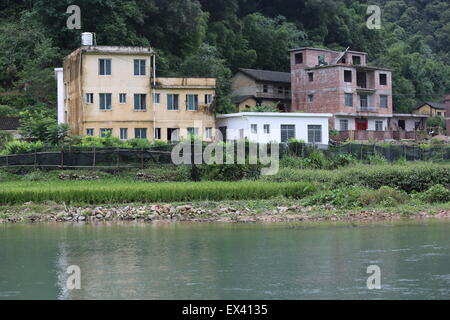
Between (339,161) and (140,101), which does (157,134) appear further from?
(339,161)

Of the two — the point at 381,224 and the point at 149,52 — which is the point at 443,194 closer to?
the point at 381,224

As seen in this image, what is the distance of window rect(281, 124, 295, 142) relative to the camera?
5897 centimetres

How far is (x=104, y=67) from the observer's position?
5484cm

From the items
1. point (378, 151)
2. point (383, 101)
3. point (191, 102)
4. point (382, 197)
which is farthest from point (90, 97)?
point (383, 101)

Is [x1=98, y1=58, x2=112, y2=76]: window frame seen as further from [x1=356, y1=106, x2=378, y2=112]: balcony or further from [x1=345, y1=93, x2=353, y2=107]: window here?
[x1=356, y1=106, x2=378, y2=112]: balcony

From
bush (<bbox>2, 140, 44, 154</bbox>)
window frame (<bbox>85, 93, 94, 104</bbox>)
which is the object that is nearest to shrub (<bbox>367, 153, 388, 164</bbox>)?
window frame (<bbox>85, 93, 94, 104</bbox>)

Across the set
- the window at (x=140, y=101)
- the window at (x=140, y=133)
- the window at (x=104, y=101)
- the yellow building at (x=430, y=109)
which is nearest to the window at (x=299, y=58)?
the yellow building at (x=430, y=109)

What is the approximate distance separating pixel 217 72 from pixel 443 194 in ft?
121

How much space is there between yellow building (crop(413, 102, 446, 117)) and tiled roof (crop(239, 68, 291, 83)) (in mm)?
20590

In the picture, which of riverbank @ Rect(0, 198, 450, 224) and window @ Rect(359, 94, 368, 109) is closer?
riverbank @ Rect(0, 198, 450, 224)

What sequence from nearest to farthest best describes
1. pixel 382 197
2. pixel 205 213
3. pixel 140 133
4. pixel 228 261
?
1. pixel 228 261
2. pixel 205 213
3. pixel 382 197
4. pixel 140 133

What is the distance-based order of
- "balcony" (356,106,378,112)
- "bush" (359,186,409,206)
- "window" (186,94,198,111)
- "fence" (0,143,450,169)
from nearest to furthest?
1. "bush" (359,186,409,206)
2. "fence" (0,143,450,169)
3. "window" (186,94,198,111)
4. "balcony" (356,106,378,112)

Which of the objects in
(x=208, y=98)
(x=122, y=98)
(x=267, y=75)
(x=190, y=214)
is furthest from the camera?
(x=267, y=75)

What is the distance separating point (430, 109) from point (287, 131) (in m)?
40.1
